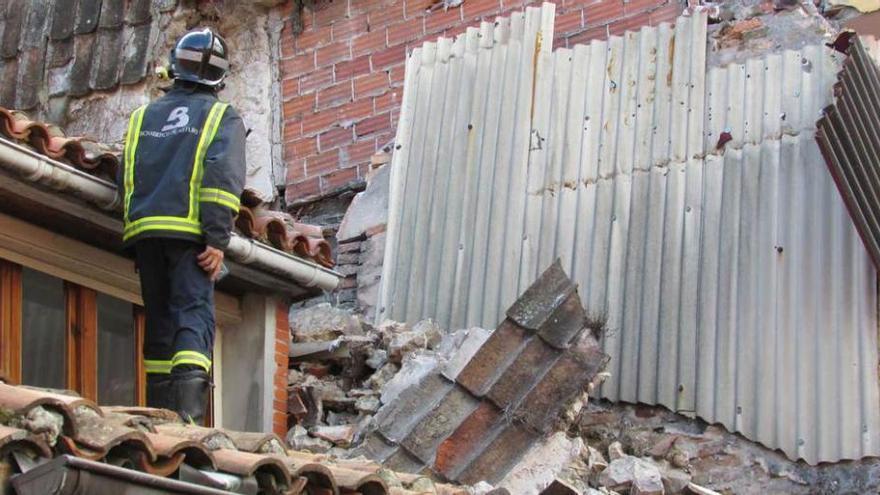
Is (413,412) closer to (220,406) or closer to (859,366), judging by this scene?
(220,406)

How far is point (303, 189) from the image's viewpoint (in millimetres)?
13086

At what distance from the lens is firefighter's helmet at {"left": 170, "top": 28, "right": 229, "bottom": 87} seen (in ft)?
28.5

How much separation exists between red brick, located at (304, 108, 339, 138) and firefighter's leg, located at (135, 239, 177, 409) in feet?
15.4

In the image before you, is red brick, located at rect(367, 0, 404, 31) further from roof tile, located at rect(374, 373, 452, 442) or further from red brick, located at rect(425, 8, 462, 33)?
roof tile, located at rect(374, 373, 452, 442)

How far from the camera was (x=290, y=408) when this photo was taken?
9.77 metres

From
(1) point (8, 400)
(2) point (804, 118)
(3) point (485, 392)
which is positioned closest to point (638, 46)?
(2) point (804, 118)

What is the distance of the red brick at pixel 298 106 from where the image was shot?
13.3 metres

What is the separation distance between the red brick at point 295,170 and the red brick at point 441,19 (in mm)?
1239

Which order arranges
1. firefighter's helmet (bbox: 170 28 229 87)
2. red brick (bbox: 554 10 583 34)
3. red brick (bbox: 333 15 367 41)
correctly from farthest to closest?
red brick (bbox: 333 15 367 41)
red brick (bbox: 554 10 583 34)
firefighter's helmet (bbox: 170 28 229 87)

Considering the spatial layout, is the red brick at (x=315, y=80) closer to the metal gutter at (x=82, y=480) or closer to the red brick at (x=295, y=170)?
the red brick at (x=295, y=170)

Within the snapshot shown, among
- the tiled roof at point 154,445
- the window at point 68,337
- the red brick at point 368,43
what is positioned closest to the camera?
the tiled roof at point 154,445

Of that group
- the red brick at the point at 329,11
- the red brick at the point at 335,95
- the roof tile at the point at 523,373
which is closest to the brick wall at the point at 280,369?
the roof tile at the point at 523,373

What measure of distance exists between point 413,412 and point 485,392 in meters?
0.35

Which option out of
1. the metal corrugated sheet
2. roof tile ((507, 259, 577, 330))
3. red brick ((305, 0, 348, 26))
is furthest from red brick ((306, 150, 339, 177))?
the metal corrugated sheet
